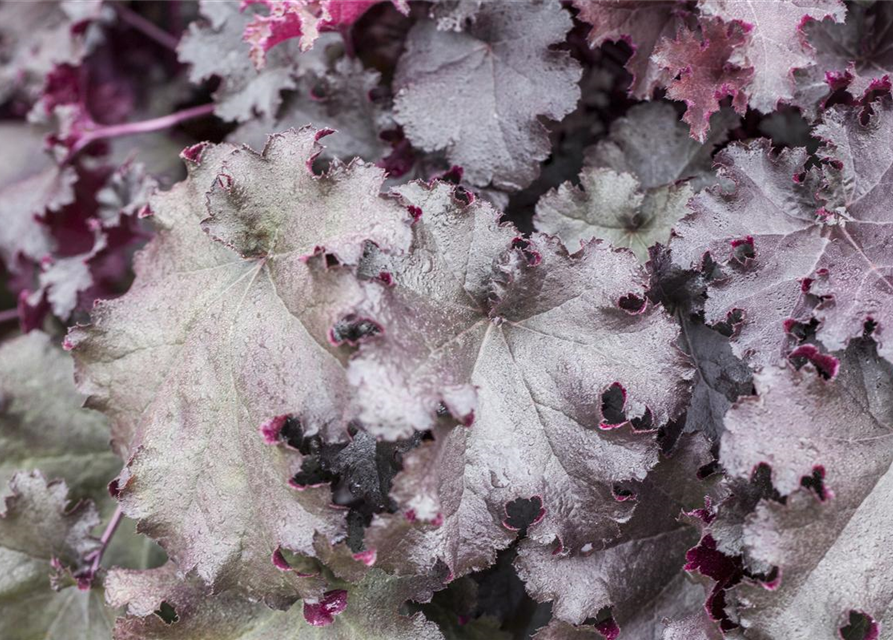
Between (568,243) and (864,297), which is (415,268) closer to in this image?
(568,243)

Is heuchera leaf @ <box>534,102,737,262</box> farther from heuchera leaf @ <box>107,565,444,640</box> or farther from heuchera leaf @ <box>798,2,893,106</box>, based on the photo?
heuchera leaf @ <box>107,565,444,640</box>

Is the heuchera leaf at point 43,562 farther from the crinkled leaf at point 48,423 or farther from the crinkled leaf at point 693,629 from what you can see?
the crinkled leaf at point 693,629

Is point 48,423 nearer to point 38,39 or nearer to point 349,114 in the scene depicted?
point 349,114

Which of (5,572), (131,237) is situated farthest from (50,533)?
(131,237)

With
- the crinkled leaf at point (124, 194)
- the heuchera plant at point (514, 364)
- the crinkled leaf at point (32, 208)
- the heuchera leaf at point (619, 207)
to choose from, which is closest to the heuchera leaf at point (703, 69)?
the heuchera plant at point (514, 364)

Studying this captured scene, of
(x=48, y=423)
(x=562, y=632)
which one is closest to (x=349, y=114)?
(x=48, y=423)
